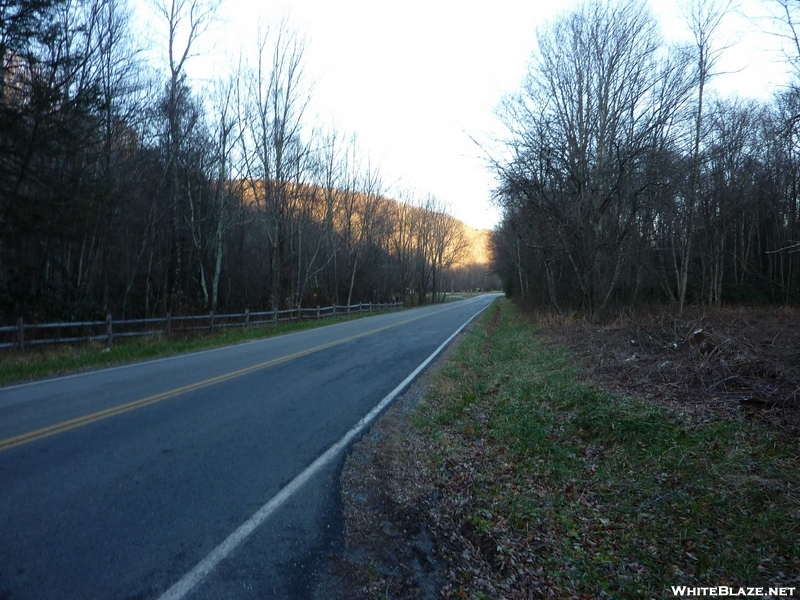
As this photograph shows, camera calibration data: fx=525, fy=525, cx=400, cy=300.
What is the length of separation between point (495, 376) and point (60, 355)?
1122 cm

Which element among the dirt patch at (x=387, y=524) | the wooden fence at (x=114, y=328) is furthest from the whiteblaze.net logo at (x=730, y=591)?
the wooden fence at (x=114, y=328)

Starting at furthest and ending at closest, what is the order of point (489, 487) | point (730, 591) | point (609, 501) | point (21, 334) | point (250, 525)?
point (21, 334) < point (489, 487) < point (609, 501) < point (250, 525) < point (730, 591)

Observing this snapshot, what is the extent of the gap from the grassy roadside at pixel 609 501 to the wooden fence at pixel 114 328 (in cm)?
1229

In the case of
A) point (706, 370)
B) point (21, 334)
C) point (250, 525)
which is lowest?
point (250, 525)

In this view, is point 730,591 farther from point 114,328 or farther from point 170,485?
point 114,328

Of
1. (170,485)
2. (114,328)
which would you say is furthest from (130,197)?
(170,485)

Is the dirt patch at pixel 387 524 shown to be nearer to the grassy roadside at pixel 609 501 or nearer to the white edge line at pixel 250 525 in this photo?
the grassy roadside at pixel 609 501

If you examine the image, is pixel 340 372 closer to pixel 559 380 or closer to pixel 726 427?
pixel 559 380

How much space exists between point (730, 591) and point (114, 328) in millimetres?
19415

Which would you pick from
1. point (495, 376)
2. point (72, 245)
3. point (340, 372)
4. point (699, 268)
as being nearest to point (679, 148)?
point (495, 376)

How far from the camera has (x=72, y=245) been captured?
21.5 m

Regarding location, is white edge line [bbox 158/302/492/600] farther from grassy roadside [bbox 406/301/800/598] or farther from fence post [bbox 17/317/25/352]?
fence post [bbox 17/317/25/352]

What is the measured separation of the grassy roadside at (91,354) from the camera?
37.8 feet

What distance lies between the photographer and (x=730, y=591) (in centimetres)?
345
